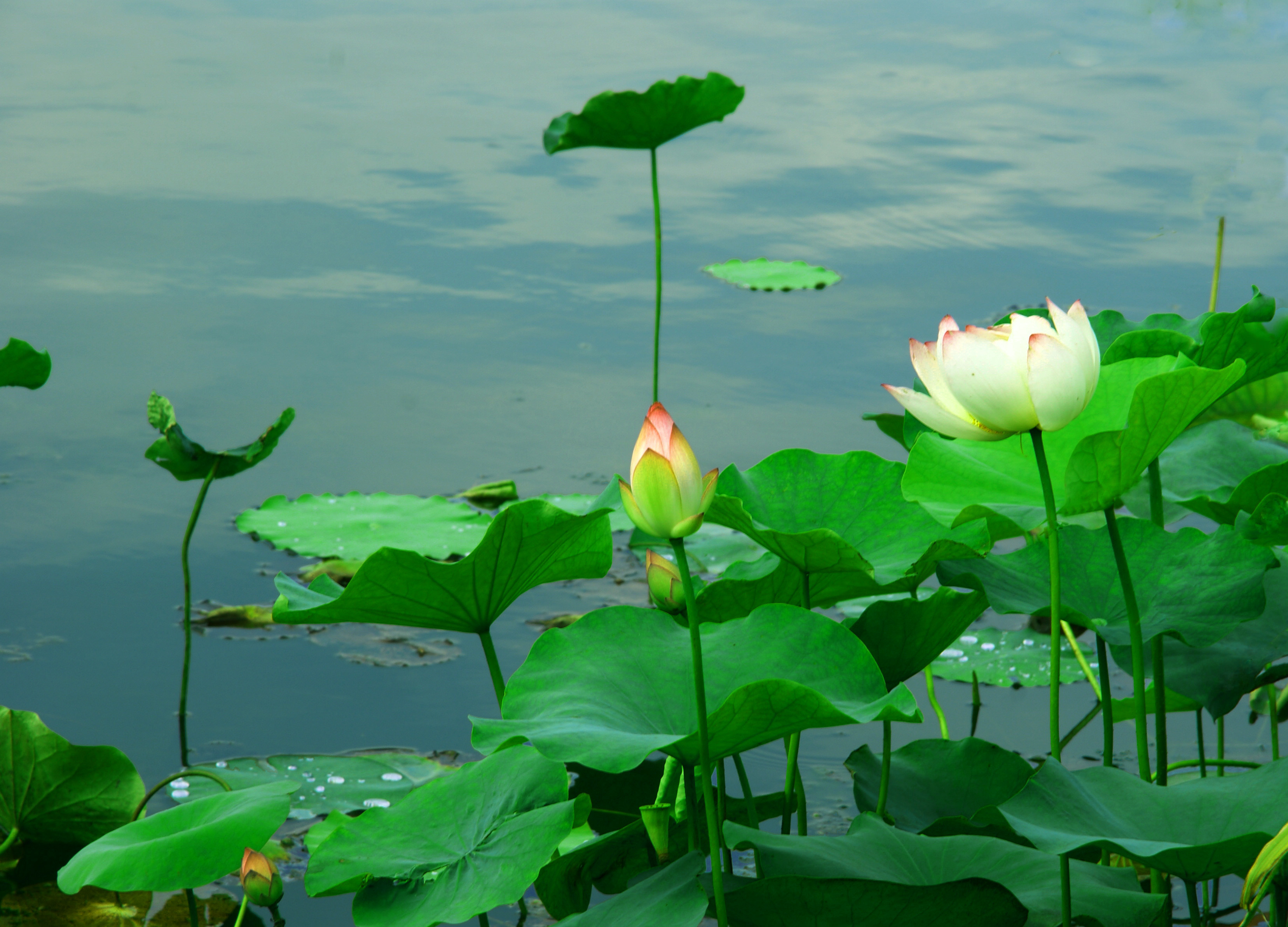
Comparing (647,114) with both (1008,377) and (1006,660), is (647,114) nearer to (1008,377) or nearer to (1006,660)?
(1006,660)

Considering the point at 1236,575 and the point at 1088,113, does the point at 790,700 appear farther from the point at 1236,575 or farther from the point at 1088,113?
the point at 1088,113

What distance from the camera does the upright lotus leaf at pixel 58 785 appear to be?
1.00 meters

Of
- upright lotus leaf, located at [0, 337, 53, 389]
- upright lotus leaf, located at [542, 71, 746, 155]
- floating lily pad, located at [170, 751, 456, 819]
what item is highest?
upright lotus leaf, located at [542, 71, 746, 155]

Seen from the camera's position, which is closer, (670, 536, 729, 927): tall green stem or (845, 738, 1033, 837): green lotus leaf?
(670, 536, 729, 927): tall green stem

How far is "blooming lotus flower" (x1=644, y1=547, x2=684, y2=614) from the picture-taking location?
91cm

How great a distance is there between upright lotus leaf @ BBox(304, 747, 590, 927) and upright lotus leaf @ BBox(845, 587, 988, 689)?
272 millimetres

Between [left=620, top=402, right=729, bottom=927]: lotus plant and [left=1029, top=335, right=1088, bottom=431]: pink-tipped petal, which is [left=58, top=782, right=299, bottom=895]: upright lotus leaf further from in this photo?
[left=1029, top=335, right=1088, bottom=431]: pink-tipped petal

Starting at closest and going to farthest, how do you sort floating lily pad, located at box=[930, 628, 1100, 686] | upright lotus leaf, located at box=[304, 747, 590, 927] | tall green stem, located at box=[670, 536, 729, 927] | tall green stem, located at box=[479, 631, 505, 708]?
tall green stem, located at box=[670, 536, 729, 927] < upright lotus leaf, located at box=[304, 747, 590, 927] < tall green stem, located at box=[479, 631, 505, 708] < floating lily pad, located at box=[930, 628, 1100, 686]

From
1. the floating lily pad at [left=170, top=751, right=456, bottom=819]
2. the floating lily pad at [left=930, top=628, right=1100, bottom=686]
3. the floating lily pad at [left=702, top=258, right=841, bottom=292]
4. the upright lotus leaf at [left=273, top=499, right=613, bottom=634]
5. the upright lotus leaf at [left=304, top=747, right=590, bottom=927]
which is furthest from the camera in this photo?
the floating lily pad at [left=702, top=258, right=841, bottom=292]

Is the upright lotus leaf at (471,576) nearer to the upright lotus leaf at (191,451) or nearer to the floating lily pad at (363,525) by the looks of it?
the upright lotus leaf at (191,451)

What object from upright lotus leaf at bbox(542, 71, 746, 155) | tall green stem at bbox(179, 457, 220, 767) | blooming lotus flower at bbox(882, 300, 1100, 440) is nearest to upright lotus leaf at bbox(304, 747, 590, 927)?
blooming lotus flower at bbox(882, 300, 1100, 440)

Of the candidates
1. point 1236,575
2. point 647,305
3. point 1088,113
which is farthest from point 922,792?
point 1088,113

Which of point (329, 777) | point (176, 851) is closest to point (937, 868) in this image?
point (176, 851)

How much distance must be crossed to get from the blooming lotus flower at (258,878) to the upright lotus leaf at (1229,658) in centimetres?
71
